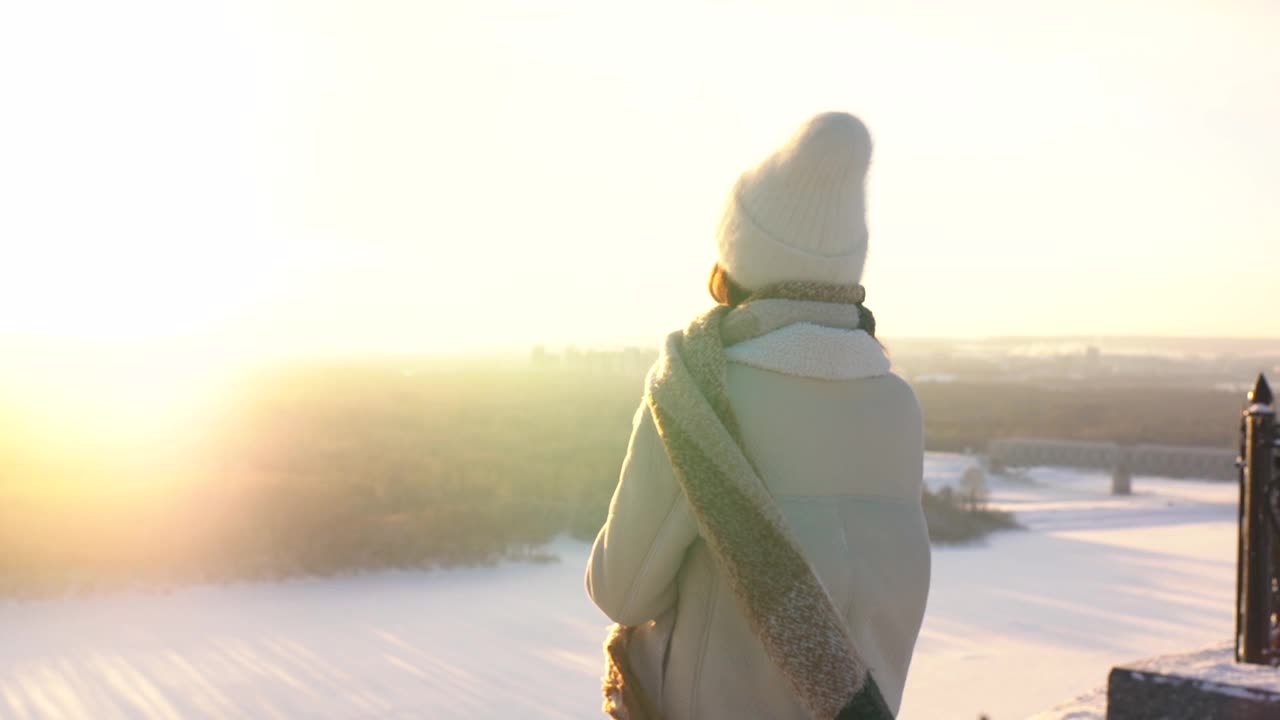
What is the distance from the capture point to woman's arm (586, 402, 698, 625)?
2.03m

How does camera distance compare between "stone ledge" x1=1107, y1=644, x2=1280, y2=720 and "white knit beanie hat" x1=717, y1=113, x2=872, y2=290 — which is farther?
"stone ledge" x1=1107, y1=644, x2=1280, y2=720

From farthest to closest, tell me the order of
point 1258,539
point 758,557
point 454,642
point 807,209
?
point 454,642 < point 1258,539 < point 807,209 < point 758,557

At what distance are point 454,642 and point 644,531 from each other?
879 centimetres

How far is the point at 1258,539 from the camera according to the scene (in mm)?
5059

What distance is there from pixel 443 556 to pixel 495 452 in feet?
28.7

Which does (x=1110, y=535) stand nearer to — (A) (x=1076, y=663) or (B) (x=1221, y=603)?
(B) (x=1221, y=603)

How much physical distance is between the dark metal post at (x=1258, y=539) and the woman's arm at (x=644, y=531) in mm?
3702

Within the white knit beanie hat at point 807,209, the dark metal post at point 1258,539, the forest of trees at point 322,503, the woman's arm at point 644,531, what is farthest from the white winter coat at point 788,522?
the forest of trees at point 322,503

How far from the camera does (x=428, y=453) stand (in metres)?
21.9

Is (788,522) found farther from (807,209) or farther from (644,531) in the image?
(807,209)

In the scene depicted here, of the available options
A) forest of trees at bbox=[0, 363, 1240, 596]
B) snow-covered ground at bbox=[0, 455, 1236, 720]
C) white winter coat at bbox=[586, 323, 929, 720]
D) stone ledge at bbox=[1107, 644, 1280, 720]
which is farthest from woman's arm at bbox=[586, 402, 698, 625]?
forest of trees at bbox=[0, 363, 1240, 596]

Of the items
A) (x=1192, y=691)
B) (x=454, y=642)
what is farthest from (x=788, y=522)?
(x=454, y=642)

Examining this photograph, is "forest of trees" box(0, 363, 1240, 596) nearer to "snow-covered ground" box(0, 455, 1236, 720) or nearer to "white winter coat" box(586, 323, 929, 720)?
"snow-covered ground" box(0, 455, 1236, 720)

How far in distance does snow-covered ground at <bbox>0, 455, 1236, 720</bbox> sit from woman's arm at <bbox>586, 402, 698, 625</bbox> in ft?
22.5
